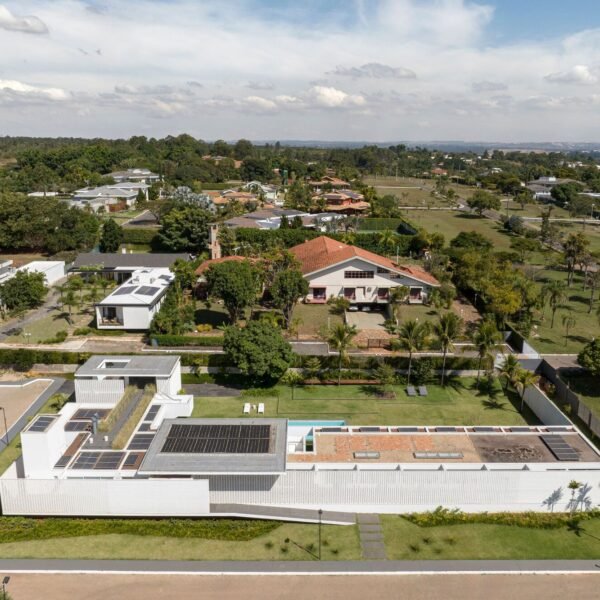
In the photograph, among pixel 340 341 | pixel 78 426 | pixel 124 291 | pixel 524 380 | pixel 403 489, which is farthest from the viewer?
pixel 124 291

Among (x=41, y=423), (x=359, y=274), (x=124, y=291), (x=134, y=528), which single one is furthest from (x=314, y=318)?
(x=134, y=528)

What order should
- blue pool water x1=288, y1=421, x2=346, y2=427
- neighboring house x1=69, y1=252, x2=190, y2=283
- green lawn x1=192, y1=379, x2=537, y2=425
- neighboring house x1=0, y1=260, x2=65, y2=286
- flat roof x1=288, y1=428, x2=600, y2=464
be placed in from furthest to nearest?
neighboring house x1=69, y1=252, x2=190, y2=283
neighboring house x1=0, y1=260, x2=65, y2=286
green lawn x1=192, y1=379, x2=537, y2=425
blue pool water x1=288, y1=421, x2=346, y2=427
flat roof x1=288, y1=428, x2=600, y2=464

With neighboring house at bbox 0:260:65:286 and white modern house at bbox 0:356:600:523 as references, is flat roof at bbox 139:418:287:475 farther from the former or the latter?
neighboring house at bbox 0:260:65:286

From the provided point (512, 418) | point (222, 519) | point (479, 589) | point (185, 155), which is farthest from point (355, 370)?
point (185, 155)

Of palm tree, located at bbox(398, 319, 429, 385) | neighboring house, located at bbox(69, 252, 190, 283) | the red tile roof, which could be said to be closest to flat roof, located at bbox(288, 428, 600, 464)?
palm tree, located at bbox(398, 319, 429, 385)

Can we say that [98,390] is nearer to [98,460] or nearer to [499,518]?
[98,460]

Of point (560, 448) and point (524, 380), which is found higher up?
point (524, 380)
